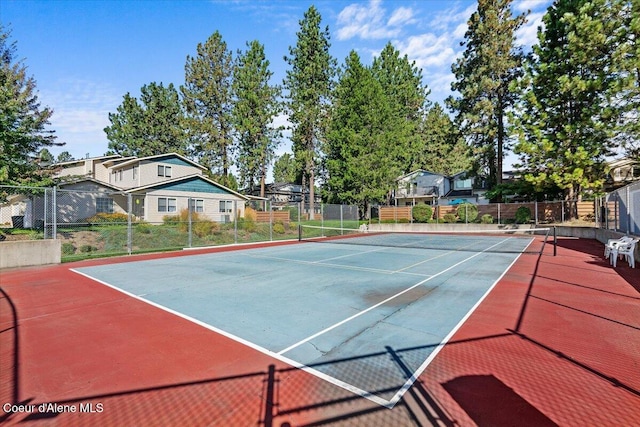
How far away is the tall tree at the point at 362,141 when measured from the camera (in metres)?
32.7

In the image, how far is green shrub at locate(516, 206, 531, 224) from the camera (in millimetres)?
26797

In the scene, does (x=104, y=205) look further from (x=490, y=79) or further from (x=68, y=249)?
(x=490, y=79)

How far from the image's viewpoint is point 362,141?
1288 inches

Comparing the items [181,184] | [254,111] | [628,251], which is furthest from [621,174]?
[181,184]

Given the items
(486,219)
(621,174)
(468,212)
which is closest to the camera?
(486,219)

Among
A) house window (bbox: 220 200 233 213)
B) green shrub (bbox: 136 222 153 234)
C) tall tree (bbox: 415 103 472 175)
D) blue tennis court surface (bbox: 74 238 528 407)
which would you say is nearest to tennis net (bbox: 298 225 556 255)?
blue tennis court surface (bbox: 74 238 528 407)

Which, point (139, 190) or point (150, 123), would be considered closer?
point (139, 190)

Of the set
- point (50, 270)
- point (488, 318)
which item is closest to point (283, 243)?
point (50, 270)

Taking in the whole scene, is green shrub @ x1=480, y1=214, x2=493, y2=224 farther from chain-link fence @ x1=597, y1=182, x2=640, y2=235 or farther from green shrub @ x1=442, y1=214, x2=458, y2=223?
chain-link fence @ x1=597, y1=182, x2=640, y2=235

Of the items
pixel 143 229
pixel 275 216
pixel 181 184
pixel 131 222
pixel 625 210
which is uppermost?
pixel 181 184

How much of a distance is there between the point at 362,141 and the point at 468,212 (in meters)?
12.3

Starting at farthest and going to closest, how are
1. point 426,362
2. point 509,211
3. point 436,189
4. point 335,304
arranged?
1. point 436,189
2. point 509,211
3. point 335,304
4. point 426,362

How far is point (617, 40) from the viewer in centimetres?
1978

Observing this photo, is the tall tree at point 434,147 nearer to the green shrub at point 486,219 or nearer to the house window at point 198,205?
the green shrub at point 486,219
